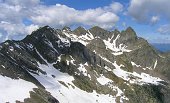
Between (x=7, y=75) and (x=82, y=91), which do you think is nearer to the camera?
(x=7, y=75)

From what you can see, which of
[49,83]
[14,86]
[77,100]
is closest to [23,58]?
[49,83]

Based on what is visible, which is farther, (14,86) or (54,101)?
(54,101)

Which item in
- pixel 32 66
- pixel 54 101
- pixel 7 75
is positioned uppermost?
pixel 32 66

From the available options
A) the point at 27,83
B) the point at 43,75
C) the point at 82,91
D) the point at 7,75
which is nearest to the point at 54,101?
the point at 27,83

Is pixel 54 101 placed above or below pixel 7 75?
below

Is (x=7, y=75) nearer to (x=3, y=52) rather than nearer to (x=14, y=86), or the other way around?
(x=14, y=86)

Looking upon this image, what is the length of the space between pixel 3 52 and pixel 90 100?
56519mm

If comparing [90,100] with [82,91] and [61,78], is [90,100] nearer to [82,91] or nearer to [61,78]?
[82,91]

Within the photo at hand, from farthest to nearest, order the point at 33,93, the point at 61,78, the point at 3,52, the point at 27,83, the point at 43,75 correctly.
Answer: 1. the point at 61,78
2. the point at 43,75
3. the point at 3,52
4. the point at 27,83
5. the point at 33,93

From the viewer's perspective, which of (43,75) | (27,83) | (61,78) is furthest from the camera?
(61,78)

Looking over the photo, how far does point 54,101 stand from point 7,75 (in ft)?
77.0

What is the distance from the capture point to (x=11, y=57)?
17688cm

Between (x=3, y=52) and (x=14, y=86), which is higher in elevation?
(x=3, y=52)

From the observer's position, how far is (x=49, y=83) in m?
176
